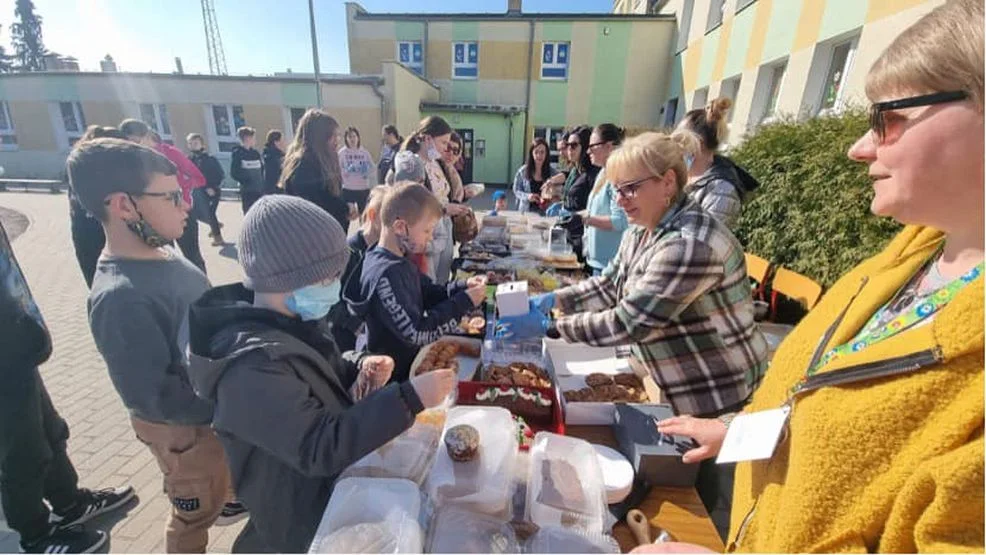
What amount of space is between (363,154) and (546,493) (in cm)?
678

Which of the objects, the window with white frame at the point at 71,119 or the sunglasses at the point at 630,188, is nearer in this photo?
the sunglasses at the point at 630,188

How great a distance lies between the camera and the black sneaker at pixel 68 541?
2041mm

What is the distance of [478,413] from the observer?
57.3 inches

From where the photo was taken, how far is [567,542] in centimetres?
109

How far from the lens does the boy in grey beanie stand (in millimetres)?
1130

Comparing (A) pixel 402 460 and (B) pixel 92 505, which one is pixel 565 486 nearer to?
(A) pixel 402 460

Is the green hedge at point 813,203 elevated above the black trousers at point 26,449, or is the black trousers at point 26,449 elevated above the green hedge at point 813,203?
the green hedge at point 813,203

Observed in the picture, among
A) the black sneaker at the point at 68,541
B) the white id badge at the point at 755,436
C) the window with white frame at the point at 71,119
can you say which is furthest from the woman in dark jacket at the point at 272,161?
the window with white frame at the point at 71,119

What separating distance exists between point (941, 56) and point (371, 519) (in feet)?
4.91

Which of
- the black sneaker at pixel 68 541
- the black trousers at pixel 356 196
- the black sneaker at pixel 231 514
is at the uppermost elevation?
the black trousers at pixel 356 196

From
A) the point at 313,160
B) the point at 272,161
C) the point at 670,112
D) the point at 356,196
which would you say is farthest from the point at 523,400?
the point at 670,112

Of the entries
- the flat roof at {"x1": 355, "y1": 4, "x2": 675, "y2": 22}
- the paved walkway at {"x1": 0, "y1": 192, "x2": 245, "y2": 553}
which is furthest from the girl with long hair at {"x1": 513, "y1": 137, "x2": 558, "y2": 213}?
the flat roof at {"x1": 355, "y1": 4, "x2": 675, "y2": 22}

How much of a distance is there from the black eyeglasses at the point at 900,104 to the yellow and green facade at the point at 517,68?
54.8 ft

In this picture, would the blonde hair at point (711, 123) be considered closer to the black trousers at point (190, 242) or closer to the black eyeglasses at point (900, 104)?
the black eyeglasses at point (900, 104)
